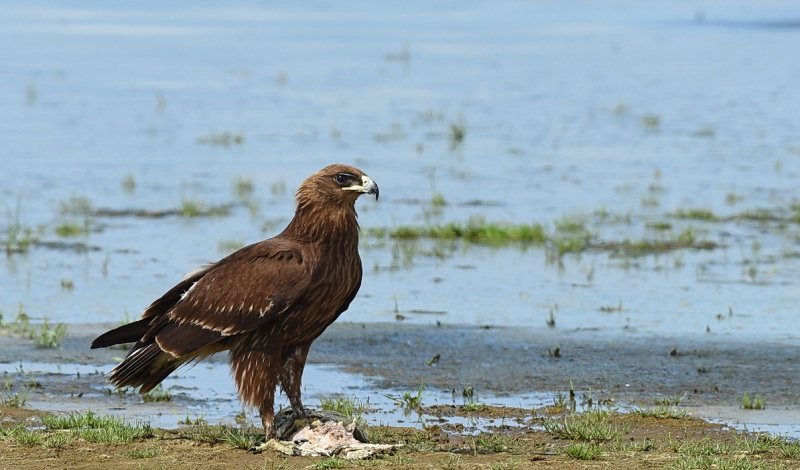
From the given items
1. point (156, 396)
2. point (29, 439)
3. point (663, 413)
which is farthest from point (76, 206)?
point (663, 413)

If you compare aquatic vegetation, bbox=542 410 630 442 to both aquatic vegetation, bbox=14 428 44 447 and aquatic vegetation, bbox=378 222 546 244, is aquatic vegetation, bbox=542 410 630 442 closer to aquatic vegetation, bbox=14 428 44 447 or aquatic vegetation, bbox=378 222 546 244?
aquatic vegetation, bbox=14 428 44 447

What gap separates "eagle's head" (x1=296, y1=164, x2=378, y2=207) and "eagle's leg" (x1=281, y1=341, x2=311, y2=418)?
699 mm

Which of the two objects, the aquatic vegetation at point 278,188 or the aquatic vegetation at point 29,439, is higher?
the aquatic vegetation at point 278,188

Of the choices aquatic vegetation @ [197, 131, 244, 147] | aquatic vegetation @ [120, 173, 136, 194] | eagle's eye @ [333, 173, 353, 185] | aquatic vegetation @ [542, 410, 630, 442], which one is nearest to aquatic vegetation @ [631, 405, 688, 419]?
aquatic vegetation @ [542, 410, 630, 442]

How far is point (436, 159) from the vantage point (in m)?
18.1

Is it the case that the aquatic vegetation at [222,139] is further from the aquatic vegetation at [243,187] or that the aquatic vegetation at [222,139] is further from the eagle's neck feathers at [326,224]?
the eagle's neck feathers at [326,224]

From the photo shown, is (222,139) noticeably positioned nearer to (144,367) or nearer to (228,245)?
(228,245)

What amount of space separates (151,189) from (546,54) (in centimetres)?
1675

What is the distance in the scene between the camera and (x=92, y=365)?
30.7ft

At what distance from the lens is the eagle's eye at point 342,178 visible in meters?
7.32

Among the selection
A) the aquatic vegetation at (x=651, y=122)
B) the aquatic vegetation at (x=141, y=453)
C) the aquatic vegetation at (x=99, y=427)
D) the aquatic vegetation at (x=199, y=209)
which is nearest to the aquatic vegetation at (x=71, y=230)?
the aquatic vegetation at (x=199, y=209)

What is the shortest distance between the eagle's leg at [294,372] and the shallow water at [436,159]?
1387 mm

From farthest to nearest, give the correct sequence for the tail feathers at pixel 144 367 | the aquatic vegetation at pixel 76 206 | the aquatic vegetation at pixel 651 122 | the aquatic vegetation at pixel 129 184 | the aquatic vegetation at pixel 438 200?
1. the aquatic vegetation at pixel 651 122
2. the aquatic vegetation at pixel 129 184
3. the aquatic vegetation at pixel 438 200
4. the aquatic vegetation at pixel 76 206
5. the tail feathers at pixel 144 367

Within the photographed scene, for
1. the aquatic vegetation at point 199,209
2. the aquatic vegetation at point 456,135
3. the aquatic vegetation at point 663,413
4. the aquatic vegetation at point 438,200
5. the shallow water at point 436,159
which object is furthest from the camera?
the aquatic vegetation at point 456,135
